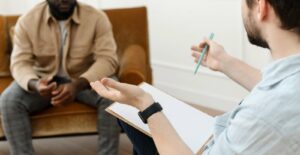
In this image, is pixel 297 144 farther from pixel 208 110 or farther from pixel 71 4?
pixel 208 110

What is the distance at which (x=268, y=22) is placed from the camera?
107 cm

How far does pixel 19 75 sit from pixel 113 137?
61cm

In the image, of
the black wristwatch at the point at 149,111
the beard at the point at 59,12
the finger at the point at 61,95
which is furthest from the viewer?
the beard at the point at 59,12

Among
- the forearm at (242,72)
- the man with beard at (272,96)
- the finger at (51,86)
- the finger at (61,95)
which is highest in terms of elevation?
the man with beard at (272,96)

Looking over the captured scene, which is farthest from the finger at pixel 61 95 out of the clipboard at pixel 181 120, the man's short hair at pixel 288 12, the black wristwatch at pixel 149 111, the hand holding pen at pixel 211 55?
the man's short hair at pixel 288 12

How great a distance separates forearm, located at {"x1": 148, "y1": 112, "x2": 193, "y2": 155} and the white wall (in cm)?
203

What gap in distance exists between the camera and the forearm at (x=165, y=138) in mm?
1209

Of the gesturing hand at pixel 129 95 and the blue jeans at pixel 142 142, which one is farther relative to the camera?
the blue jeans at pixel 142 142

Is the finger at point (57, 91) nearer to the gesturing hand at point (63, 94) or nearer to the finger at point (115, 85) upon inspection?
the gesturing hand at point (63, 94)

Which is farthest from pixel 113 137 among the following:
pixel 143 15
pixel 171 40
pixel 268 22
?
pixel 268 22

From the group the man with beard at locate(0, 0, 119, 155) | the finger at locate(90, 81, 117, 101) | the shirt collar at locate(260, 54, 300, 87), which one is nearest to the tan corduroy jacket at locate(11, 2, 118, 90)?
the man with beard at locate(0, 0, 119, 155)

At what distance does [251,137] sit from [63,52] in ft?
6.02

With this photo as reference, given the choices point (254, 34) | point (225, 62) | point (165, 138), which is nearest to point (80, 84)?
point (225, 62)

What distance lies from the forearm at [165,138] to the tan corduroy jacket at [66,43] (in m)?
1.44
